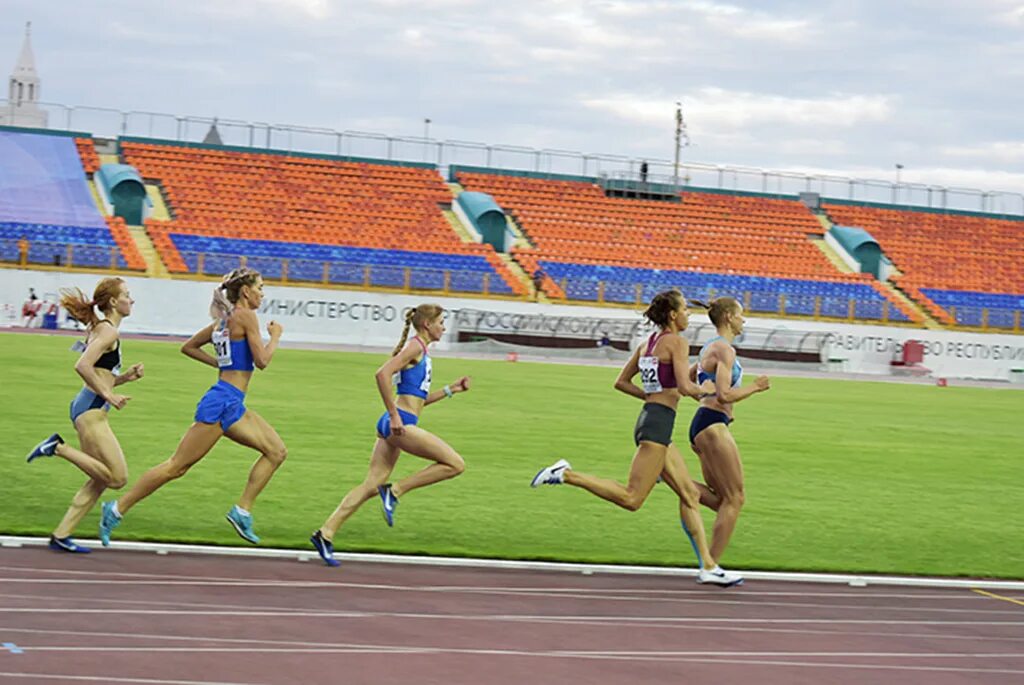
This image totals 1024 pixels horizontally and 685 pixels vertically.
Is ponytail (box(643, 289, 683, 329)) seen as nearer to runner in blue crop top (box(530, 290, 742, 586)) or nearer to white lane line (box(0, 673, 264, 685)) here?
runner in blue crop top (box(530, 290, 742, 586))

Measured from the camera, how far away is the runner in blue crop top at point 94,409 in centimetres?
927

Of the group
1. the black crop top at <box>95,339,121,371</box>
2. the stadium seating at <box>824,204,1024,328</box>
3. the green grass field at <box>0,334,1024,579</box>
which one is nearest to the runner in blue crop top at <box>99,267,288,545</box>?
the black crop top at <box>95,339,121,371</box>

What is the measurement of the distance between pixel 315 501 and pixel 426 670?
5903mm

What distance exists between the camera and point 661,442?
31.1 feet

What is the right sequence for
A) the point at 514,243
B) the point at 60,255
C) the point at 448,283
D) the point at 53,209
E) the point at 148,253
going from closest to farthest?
1. the point at 60,255
2. the point at 148,253
3. the point at 448,283
4. the point at 53,209
5. the point at 514,243

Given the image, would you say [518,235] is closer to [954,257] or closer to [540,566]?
[954,257]

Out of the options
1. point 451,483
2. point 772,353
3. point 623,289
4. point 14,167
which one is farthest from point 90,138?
point 451,483

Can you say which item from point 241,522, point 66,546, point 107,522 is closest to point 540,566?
point 241,522

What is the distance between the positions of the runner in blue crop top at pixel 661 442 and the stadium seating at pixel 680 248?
38.7 m

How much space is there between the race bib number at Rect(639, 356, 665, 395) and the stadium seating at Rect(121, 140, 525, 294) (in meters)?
35.6

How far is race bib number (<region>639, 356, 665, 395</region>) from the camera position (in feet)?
31.0

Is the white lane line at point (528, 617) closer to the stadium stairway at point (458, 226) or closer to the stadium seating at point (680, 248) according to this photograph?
the stadium seating at point (680, 248)

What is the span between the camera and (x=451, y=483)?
14.0m

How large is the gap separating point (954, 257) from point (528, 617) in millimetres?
56747
